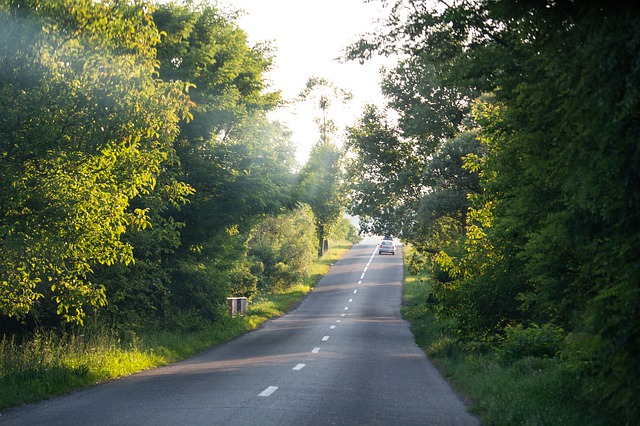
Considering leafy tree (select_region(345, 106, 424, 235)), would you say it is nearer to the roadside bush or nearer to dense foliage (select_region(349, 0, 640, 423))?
dense foliage (select_region(349, 0, 640, 423))

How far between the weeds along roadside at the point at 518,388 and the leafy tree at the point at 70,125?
701 centimetres

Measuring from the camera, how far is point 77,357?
1498cm

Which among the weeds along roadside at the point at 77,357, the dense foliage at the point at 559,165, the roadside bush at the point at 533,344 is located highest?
the dense foliage at the point at 559,165

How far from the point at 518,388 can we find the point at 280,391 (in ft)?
12.1

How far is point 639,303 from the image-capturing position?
615 centimetres

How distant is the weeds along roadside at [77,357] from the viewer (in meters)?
12.3

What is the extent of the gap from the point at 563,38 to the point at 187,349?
1592cm

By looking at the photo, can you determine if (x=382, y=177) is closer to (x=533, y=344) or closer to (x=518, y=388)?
(x=533, y=344)

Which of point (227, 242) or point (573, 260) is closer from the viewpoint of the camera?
point (573, 260)

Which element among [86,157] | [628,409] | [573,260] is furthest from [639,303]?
[86,157]

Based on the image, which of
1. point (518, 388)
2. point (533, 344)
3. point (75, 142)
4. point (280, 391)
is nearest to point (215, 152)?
point (75, 142)

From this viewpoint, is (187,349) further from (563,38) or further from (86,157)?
(563,38)

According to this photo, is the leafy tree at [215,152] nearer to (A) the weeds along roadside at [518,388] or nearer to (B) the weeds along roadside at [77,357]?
(B) the weeds along roadside at [77,357]

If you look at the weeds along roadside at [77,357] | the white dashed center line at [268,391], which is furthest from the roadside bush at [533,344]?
the weeds along roadside at [77,357]
